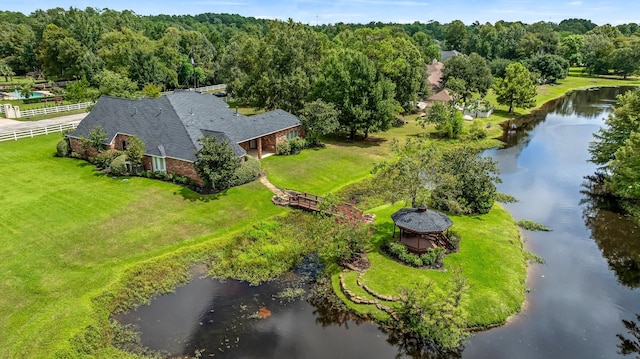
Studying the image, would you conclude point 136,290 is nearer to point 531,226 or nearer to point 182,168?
point 182,168

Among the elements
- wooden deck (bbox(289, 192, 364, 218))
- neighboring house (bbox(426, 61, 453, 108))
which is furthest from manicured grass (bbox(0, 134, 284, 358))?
neighboring house (bbox(426, 61, 453, 108))

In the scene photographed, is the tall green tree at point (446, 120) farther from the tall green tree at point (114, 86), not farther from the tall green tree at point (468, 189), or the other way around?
the tall green tree at point (114, 86)

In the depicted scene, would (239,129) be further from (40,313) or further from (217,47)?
(217,47)

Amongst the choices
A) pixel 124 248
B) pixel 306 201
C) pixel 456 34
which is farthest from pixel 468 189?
pixel 456 34

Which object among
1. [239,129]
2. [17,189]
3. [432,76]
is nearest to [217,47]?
[432,76]

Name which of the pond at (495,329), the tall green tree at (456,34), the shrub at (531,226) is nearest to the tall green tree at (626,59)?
the tall green tree at (456,34)

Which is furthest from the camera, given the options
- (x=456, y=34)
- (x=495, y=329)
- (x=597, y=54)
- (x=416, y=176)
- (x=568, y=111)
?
(x=456, y=34)

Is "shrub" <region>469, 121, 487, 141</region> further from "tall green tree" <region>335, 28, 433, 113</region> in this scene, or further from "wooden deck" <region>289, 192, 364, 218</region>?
"wooden deck" <region>289, 192, 364, 218</region>
